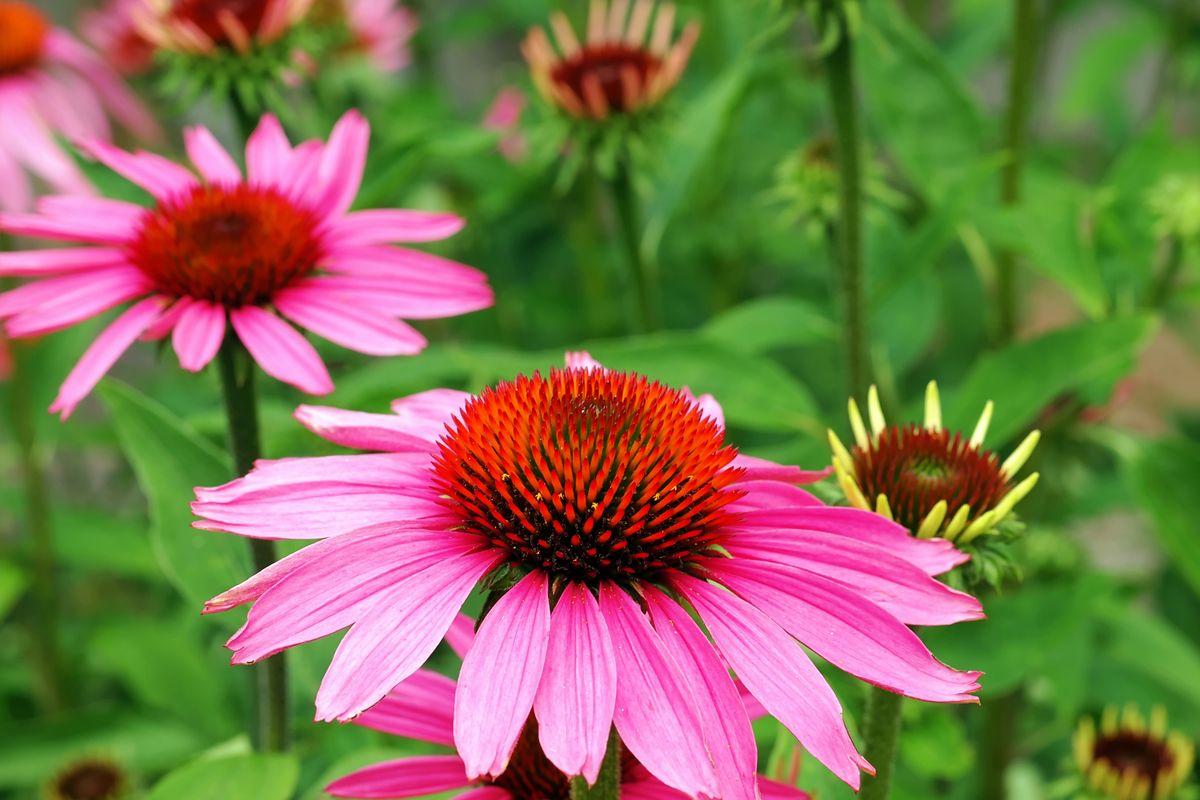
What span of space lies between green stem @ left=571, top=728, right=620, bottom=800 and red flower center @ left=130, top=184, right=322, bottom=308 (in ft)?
1.27

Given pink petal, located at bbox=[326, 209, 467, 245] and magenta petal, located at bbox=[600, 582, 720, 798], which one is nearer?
magenta petal, located at bbox=[600, 582, 720, 798]

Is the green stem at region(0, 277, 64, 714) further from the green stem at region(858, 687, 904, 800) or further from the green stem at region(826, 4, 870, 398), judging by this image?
the green stem at region(858, 687, 904, 800)

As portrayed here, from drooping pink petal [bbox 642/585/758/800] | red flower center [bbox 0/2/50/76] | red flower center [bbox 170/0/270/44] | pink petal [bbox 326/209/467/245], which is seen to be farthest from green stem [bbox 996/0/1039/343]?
red flower center [bbox 0/2/50/76]

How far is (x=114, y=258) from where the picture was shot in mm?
781

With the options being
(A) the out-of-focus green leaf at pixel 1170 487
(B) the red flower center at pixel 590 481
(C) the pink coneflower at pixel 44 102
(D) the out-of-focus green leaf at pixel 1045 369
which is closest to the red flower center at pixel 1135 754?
(A) the out-of-focus green leaf at pixel 1170 487

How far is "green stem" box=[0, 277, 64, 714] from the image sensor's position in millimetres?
1412

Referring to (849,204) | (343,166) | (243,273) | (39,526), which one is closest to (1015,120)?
(849,204)

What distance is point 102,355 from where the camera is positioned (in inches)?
28.2

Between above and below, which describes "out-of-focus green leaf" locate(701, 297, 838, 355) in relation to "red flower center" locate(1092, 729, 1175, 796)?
above

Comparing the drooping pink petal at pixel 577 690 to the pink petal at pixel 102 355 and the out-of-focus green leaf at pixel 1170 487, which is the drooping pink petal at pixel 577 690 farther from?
the out-of-focus green leaf at pixel 1170 487

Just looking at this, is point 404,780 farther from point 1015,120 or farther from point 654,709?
point 1015,120

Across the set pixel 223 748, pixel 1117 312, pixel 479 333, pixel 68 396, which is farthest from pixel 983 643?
pixel 479 333

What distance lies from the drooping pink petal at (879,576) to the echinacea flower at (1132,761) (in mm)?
587

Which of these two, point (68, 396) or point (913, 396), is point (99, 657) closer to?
point (68, 396)
